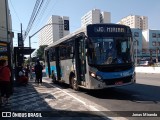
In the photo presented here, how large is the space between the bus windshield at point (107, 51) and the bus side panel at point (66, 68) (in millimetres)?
3299

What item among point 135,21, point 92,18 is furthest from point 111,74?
point 135,21

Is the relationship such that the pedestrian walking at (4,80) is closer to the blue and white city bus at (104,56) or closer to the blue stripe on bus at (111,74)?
the blue and white city bus at (104,56)

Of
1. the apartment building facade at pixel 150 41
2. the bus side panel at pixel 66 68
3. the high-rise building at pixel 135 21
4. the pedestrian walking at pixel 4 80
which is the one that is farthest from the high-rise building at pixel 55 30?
the high-rise building at pixel 135 21

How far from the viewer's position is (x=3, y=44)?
12242mm

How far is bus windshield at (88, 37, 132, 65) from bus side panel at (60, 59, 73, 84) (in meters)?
3.30

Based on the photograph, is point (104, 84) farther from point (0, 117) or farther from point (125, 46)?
point (0, 117)

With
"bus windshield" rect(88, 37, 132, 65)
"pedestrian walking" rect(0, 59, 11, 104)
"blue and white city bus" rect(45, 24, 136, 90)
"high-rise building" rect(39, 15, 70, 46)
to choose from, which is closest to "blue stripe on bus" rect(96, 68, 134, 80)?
"blue and white city bus" rect(45, 24, 136, 90)

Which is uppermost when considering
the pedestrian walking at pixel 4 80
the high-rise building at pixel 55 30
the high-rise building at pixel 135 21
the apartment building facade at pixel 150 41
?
the high-rise building at pixel 135 21

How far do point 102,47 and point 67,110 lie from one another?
3.81 meters

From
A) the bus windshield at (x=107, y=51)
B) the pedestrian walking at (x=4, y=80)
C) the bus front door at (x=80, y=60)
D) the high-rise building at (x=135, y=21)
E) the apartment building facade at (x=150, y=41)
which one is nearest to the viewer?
the pedestrian walking at (x=4, y=80)

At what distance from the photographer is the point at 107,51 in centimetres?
1212

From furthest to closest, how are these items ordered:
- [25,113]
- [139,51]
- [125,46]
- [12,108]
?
1. [139,51]
2. [125,46]
3. [12,108]
4. [25,113]

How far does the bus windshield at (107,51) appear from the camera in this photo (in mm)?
12023

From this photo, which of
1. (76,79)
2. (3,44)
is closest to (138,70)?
(76,79)
